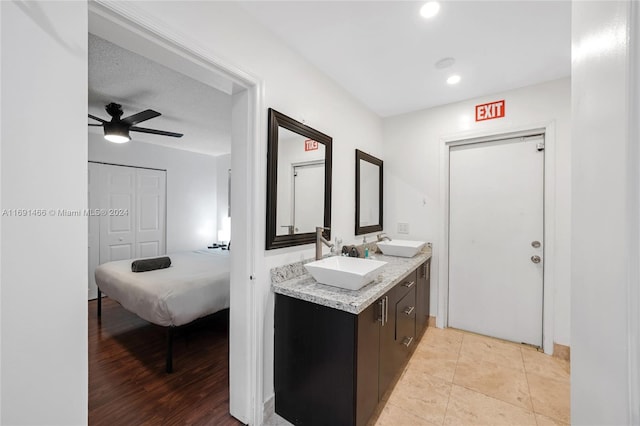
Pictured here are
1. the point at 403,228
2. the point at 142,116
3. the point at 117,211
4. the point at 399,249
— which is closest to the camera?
the point at 399,249

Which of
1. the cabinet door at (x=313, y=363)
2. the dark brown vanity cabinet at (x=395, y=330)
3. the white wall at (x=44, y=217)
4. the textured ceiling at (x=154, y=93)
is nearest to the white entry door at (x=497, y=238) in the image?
the dark brown vanity cabinet at (x=395, y=330)

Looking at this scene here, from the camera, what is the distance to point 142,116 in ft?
8.59

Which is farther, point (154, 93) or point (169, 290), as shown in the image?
point (154, 93)

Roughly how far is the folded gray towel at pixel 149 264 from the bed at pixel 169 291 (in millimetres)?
61

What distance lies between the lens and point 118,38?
1103 millimetres

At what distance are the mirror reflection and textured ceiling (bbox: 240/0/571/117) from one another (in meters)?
0.65

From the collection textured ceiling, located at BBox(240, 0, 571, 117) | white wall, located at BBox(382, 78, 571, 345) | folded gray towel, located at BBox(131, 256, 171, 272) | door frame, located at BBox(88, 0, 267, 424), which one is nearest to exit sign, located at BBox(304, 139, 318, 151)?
door frame, located at BBox(88, 0, 267, 424)

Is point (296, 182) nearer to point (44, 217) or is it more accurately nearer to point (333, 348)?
point (333, 348)

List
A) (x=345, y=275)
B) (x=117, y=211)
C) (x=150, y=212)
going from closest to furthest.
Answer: (x=345, y=275), (x=117, y=211), (x=150, y=212)

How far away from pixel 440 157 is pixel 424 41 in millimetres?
1302

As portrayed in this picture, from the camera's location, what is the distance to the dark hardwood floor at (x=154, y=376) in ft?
5.39

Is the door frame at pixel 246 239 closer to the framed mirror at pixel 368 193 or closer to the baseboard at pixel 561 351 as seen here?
the framed mirror at pixel 368 193

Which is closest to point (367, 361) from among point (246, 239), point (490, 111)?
point (246, 239)

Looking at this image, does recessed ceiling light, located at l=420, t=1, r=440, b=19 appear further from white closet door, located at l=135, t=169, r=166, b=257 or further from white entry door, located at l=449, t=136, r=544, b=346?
white closet door, located at l=135, t=169, r=166, b=257
